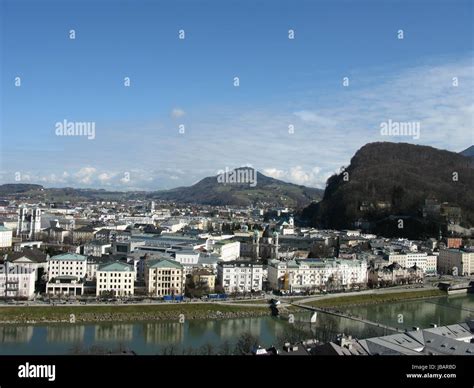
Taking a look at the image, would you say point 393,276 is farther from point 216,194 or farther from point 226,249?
point 216,194

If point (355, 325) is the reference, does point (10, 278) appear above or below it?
above

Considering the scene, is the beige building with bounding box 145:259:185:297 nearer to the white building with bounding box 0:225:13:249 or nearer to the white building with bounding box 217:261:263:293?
the white building with bounding box 217:261:263:293

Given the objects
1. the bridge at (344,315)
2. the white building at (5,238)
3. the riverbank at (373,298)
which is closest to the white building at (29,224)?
the white building at (5,238)

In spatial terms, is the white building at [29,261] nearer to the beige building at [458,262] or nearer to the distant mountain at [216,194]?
the beige building at [458,262]

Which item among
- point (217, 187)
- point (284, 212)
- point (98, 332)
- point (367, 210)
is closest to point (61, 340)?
point (98, 332)

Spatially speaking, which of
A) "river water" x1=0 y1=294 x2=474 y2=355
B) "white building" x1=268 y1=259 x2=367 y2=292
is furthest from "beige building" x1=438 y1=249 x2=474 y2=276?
"river water" x1=0 y1=294 x2=474 y2=355
